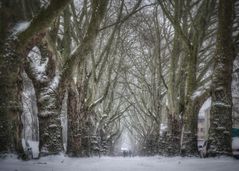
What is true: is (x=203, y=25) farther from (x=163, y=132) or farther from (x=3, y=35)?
(x=163, y=132)

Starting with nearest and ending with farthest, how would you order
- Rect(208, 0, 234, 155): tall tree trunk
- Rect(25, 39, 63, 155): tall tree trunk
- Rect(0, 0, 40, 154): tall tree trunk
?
1. Rect(0, 0, 40, 154): tall tree trunk
2. Rect(208, 0, 234, 155): tall tree trunk
3. Rect(25, 39, 63, 155): tall tree trunk

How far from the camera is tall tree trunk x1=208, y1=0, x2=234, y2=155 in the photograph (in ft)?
27.0

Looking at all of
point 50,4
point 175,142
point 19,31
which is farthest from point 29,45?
point 175,142

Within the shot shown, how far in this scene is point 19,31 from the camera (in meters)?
6.83

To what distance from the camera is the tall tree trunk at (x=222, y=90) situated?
8234 mm

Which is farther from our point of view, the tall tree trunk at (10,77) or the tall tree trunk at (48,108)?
the tall tree trunk at (48,108)

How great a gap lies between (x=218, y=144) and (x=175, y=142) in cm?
780

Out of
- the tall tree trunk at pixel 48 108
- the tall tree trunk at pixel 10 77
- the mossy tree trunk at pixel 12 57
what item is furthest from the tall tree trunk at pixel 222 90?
the tall tree trunk at pixel 10 77

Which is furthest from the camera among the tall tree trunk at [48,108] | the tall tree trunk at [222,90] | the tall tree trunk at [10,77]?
the tall tree trunk at [48,108]

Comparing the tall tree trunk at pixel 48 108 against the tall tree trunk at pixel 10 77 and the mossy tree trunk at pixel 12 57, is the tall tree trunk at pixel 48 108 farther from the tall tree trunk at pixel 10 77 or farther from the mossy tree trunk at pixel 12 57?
the mossy tree trunk at pixel 12 57

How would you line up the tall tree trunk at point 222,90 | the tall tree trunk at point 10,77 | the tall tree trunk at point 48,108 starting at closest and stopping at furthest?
1. the tall tree trunk at point 10,77
2. the tall tree trunk at point 222,90
3. the tall tree trunk at point 48,108

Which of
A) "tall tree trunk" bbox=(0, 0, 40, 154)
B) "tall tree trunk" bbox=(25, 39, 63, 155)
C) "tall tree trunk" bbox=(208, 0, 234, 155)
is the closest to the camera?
"tall tree trunk" bbox=(0, 0, 40, 154)

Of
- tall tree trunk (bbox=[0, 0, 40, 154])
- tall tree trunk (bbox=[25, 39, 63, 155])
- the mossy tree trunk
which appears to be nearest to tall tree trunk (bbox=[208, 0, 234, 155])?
tall tree trunk (bbox=[25, 39, 63, 155])

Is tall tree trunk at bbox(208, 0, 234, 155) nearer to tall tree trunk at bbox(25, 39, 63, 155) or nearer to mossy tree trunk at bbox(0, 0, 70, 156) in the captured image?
tall tree trunk at bbox(25, 39, 63, 155)
